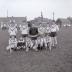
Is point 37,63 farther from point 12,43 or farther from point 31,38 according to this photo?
point 31,38

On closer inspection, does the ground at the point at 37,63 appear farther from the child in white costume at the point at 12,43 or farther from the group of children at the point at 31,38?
the group of children at the point at 31,38

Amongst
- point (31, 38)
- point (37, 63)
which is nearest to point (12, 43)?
point (31, 38)

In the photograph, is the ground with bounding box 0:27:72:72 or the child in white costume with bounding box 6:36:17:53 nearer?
the ground with bounding box 0:27:72:72

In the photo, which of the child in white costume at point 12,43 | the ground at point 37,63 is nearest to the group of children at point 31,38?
the child in white costume at point 12,43

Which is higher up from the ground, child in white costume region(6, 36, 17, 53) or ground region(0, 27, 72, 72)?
child in white costume region(6, 36, 17, 53)

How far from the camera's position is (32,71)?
38.7 ft

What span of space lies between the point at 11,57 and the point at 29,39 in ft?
11.8

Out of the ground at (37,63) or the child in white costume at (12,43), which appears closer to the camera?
the ground at (37,63)

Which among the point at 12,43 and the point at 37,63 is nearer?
the point at 37,63

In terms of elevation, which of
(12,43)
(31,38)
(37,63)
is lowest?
(37,63)

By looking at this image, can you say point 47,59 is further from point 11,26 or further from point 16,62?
point 11,26

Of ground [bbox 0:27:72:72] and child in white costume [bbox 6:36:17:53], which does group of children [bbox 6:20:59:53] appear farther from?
ground [bbox 0:27:72:72]

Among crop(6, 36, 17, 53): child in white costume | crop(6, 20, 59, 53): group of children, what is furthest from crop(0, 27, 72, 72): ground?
crop(6, 20, 59, 53): group of children

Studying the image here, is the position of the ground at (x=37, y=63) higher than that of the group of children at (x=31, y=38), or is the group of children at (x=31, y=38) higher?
the group of children at (x=31, y=38)
